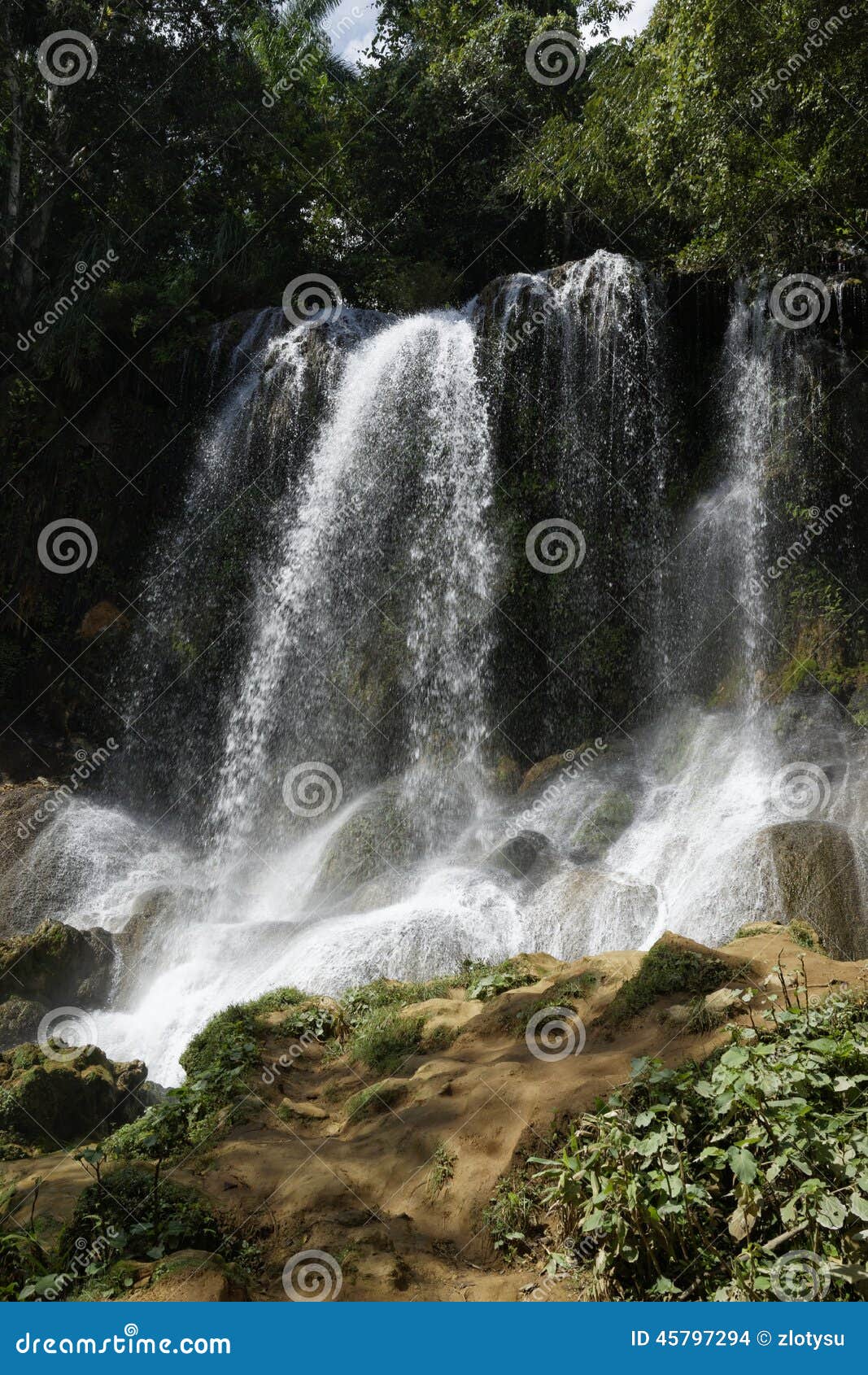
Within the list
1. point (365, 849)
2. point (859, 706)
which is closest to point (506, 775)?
point (365, 849)

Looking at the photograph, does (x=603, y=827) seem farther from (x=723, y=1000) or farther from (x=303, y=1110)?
(x=303, y=1110)

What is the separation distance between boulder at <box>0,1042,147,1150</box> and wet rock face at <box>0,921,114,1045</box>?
81.3 inches

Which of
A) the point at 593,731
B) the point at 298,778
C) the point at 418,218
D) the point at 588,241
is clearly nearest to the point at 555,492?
the point at 593,731

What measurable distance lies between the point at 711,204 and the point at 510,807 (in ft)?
24.6

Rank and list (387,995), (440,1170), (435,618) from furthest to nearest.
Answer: (435,618) < (387,995) < (440,1170)

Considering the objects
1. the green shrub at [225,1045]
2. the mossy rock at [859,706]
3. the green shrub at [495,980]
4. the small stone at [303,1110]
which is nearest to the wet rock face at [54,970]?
the green shrub at [225,1045]

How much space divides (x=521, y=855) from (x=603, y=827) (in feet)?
3.73

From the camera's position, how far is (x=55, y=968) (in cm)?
804

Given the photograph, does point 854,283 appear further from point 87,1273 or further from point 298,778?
point 87,1273

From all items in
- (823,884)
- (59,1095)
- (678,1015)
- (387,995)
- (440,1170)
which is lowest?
(59,1095)

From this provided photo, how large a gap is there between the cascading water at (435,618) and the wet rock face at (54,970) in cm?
73

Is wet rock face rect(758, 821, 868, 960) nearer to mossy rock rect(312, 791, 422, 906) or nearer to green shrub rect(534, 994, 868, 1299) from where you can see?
green shrub rect(534, 994, 868, 1299)

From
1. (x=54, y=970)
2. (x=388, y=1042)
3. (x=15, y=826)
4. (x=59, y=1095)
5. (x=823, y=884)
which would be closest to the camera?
(x=388, y=1042)

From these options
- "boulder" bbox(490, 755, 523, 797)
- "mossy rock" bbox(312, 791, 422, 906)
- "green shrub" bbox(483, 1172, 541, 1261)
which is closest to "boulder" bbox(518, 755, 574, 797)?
"boulder" bbox(490, 755, 523, 797)
